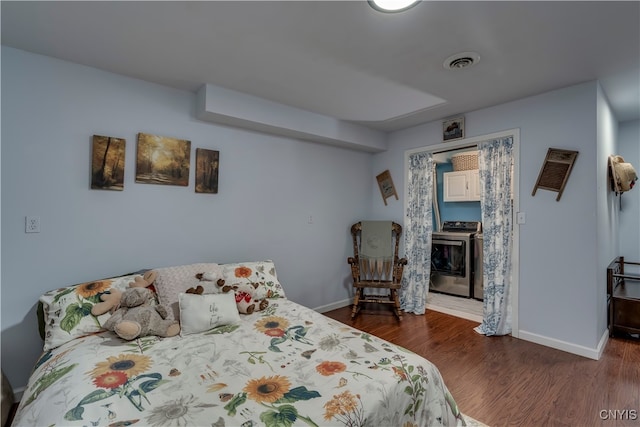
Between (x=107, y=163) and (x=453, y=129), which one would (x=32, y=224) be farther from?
(x=453, y=129)

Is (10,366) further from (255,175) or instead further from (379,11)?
(379,11)

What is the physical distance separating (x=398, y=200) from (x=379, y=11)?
277cm

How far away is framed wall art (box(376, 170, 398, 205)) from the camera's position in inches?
166

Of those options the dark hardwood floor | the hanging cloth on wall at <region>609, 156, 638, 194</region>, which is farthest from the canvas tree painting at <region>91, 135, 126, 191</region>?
the hanging cloth on wall at <region>609, 156, 638, 194</region>

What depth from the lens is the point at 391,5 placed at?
5.29ft

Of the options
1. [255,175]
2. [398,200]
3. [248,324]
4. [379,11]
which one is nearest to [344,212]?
[398,200]

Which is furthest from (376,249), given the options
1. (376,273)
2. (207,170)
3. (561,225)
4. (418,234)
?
(207,170)

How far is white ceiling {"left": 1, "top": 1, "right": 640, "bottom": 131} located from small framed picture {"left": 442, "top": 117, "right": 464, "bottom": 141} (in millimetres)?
564

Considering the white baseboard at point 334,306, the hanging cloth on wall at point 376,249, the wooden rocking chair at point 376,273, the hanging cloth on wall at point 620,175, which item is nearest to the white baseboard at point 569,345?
the wooden rocking chair at point 376,273

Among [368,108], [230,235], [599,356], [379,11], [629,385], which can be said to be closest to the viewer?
[379,11]

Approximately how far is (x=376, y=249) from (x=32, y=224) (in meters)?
3.36

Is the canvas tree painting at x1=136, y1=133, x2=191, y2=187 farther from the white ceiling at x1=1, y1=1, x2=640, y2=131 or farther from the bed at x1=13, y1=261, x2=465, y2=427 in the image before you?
the bed at x1=13, y1=261, x2=465, y2=427

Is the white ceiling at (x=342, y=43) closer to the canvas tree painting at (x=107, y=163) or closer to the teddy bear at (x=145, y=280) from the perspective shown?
the canvas tree painting at (x=107, y=163)

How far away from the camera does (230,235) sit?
9.93 ft
